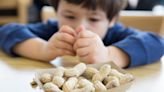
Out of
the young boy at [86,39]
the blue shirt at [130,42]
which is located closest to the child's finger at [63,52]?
the young boy at [86,39]

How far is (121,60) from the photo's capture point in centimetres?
74

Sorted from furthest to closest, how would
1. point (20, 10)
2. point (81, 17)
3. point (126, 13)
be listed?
1. point (20, 10)
2. point (126, 13)
3. point (81, 17)

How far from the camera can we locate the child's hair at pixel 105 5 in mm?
907

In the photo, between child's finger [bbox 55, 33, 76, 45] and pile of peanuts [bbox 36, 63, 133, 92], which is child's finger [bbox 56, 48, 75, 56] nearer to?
child's finger [bbox 55, 33, 76, 45]

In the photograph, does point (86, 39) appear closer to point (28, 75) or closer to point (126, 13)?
point (28, 75)

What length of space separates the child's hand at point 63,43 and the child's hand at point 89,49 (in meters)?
0.03

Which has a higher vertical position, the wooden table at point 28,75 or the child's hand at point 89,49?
the child's hand at point 89,49

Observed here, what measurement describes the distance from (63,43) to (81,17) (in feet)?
0.55

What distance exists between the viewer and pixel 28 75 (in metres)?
0.66

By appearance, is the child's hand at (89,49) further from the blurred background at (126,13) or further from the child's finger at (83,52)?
the blurred background at (126,13)

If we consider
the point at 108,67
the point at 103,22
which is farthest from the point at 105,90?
the point at 103,22

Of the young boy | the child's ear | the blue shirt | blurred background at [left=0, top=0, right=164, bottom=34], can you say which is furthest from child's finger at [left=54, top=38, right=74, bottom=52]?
blurred background at [left=0, top=0, right=164, bottom=34]

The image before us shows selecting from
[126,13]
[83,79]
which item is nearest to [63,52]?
[83,79]

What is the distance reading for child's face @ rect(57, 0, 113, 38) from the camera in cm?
90
